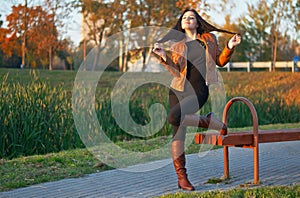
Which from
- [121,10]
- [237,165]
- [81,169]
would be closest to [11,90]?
[81,169]

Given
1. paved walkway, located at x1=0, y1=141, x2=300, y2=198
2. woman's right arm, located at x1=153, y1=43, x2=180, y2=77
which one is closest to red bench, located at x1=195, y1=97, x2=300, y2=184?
paved walkway, located at x1=0, y1=141, x2=300, y2=198

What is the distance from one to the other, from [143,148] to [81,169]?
2185 millimetres

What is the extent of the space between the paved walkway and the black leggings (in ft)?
2.13

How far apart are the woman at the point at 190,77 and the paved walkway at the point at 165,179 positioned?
47 cm

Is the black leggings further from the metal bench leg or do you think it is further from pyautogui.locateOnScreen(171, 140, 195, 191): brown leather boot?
the metal bench leg

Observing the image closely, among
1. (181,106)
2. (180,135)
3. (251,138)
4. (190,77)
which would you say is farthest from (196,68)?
(251,138)

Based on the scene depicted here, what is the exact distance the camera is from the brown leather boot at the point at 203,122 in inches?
207

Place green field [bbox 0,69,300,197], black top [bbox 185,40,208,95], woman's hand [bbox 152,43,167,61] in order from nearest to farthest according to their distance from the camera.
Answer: woman's hand [bbox 152,43,167,61]
black top [bbox 185,40,208,95]
green field [bbox 0,69,300,197]

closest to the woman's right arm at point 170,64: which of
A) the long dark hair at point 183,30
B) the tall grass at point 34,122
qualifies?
the long dark hair at point 183,30

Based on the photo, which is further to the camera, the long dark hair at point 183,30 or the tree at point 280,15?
the tree at point 280,15

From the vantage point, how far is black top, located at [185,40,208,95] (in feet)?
17.8

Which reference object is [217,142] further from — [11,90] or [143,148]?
[11,90]

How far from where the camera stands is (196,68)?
5434 millimetres

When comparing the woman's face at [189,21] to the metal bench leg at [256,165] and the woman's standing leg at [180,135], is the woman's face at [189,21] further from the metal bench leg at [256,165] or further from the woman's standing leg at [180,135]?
the metal bench leg at [256,165]
